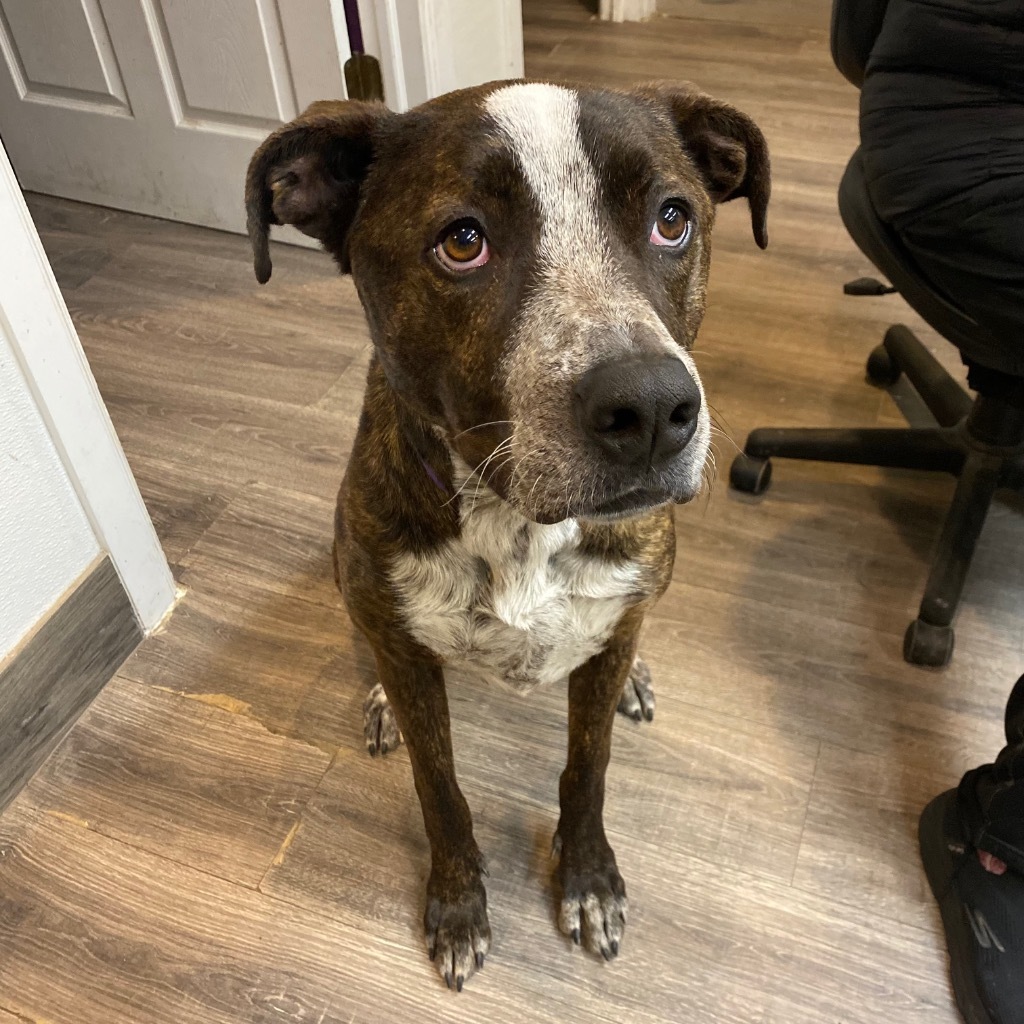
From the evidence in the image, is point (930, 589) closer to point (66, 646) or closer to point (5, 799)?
point (66, 646)

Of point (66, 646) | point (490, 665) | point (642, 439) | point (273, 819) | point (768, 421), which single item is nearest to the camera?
point (642, 439)

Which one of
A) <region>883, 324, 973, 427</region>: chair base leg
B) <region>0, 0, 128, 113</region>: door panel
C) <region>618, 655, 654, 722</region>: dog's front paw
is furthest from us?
<region>0, 0, 128, 113</region>: door panel

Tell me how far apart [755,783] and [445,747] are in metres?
0.61

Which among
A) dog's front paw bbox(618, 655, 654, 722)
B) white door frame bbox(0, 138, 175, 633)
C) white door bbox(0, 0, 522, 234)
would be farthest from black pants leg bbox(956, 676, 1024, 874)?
white door bbox(0, 0, 522, 234)

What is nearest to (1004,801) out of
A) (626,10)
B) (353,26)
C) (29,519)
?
(29,519)

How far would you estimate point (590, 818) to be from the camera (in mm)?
1478

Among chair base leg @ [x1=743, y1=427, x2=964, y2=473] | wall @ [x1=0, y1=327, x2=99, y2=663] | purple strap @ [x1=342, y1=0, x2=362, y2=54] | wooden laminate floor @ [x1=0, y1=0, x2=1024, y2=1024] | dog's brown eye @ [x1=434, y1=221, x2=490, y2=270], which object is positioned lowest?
wooden laminate floor @ [x1=0, y1=0, x2=1024, y2=1024]

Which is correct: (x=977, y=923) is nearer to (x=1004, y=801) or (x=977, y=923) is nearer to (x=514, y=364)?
(x=1004, y=801)

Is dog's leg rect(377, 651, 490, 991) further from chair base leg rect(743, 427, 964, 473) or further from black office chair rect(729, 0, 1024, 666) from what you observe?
chair base leg rect(743, 427, 964, 473)

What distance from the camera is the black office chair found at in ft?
5.36

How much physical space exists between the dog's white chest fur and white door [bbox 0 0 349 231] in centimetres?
188

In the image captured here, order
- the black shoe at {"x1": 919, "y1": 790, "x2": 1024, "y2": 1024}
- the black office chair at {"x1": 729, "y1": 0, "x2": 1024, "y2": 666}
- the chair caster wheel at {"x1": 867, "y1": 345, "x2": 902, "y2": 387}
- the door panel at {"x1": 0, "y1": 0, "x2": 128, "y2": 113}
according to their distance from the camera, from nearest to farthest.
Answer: the black shoe at {"x1": 919, "y1": 790, "x2": 1024, "y2": 1024}, the black office chair at {"x1": 729, "y1": 0, "x2": 1024, "y2": 666}, the chair caster wheel at {"x1": 867, "y1": 345, "x2": 902, "y2": 387}, the door panel at {"x1": 0, "y1": 0, "x2": 128, "y2": 113}

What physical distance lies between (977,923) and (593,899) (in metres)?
0.58

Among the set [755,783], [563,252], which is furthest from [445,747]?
[563,252]
